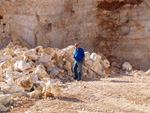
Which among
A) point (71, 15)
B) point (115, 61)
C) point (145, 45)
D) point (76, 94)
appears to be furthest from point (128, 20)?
point (76, 94)

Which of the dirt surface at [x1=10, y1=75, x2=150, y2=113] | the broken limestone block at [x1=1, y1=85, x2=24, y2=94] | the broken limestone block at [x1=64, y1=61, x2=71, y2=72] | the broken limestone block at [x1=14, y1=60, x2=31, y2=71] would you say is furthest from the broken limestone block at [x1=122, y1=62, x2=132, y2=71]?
the broken limestone block at [x1=1, y1=85, x2=24, y2=94]

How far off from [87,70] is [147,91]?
8.94 feet

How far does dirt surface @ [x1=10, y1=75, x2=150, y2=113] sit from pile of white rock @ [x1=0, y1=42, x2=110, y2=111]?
1.23 feet

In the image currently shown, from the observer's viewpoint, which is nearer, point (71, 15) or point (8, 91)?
point (8, 91)

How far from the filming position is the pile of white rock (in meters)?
4.03

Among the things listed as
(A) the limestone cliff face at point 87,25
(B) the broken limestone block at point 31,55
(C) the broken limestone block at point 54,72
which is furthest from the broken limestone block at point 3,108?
(A) the limestone cliff face at point 87,25

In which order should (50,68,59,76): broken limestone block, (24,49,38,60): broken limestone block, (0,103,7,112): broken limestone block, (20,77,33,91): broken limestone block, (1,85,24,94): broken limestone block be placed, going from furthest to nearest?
1. (24,49,38,60): broken limestone block
2. (50,68,59,76): broken limestone block
3. (20,77,33,91): broken limestone block
4. (1,85,24,94): broken limestone block
5. (0,103,7,112): broken limestone block

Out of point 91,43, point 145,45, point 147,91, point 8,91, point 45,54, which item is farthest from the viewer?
point 91,43

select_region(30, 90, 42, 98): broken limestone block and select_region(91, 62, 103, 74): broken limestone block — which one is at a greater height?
select_region(91, 62, 103, 74): broken limestone block

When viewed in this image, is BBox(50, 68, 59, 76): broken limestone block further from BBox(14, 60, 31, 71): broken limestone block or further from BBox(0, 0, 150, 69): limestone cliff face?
BBox(0, 0, 150, 69): limestone cliff face

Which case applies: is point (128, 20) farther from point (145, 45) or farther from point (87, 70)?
point (87, 70)

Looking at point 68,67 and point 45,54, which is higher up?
point 45,54

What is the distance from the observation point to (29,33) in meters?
10.7

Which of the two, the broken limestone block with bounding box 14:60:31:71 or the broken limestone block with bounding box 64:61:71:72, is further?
the broken limestone block with bounding box 64:61:71:72
